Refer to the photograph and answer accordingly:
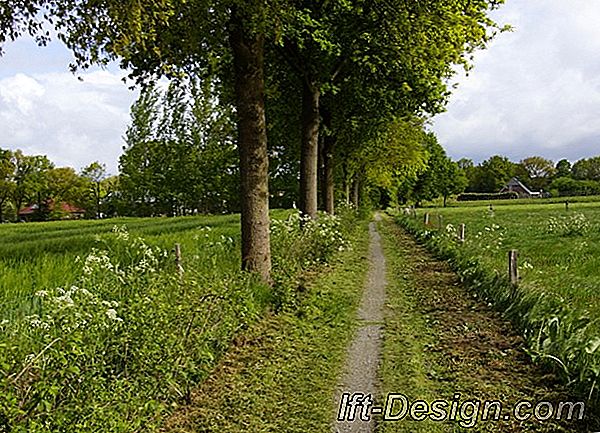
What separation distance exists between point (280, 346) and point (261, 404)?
7.07 feet

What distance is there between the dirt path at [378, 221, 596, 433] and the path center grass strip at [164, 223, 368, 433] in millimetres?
754

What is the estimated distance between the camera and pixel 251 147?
11219 mm

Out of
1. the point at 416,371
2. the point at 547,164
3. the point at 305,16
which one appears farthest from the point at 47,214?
the point at 547,164

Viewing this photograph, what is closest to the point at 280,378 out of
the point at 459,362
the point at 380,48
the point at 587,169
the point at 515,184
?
the point at 459,362

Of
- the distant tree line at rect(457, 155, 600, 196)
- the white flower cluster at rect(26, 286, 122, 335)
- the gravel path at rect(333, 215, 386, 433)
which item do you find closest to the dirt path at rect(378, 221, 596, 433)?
the gravel path at rect(333, 215, 386, 433)

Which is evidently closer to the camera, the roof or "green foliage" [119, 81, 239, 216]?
"green foliage" [119, 81, 239, 216]

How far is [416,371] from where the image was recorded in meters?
7.73

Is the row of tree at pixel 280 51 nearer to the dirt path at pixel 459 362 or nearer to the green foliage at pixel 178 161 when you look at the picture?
the dirt path at pixel 459 362

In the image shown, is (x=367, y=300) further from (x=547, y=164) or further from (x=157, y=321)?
(x=547, y=164)

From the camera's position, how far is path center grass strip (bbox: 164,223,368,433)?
6.08 metres

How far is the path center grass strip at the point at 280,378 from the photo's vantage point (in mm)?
6078

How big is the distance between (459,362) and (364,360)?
129cm

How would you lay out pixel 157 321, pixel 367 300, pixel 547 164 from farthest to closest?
pixel 547 164
pixel 367 300
pixel 157 321

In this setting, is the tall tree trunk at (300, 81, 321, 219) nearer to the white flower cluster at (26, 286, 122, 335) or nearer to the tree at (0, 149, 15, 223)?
the white flower cluster at (26, 286, 122, 335)
